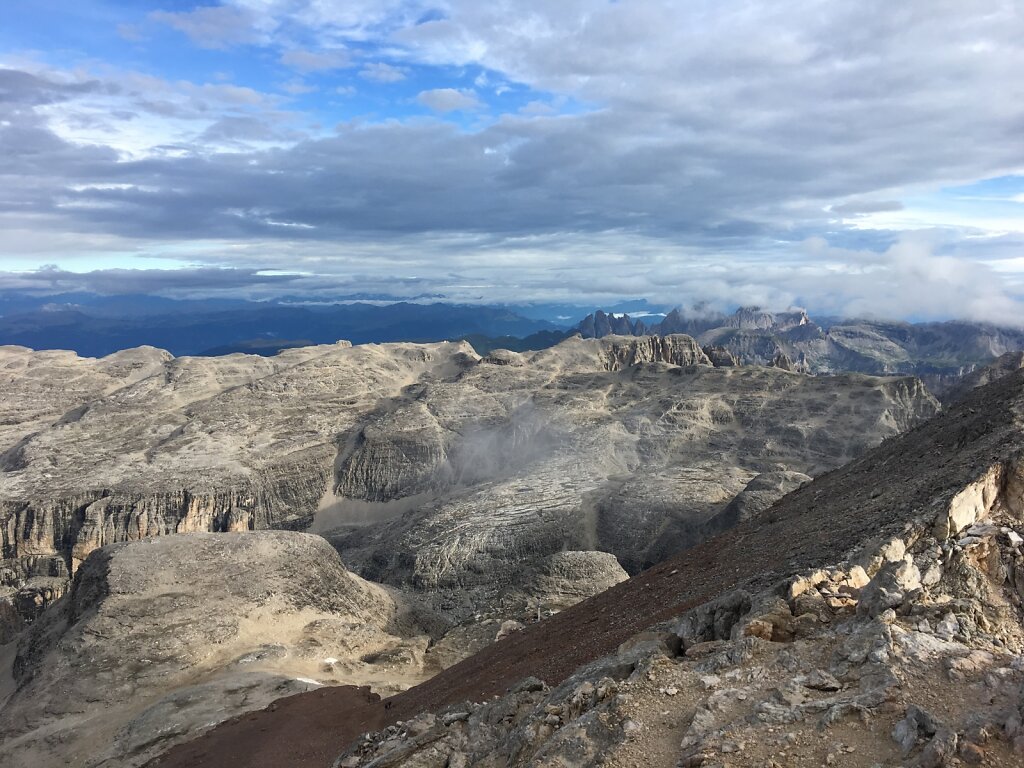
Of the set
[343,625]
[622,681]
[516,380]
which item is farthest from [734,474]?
[622,681]

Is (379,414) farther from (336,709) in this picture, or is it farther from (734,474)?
(336,709)

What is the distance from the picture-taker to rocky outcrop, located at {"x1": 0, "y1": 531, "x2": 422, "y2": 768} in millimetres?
41781

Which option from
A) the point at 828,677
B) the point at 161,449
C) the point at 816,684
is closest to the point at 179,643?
the point at 816,684

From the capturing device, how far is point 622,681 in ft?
54.2

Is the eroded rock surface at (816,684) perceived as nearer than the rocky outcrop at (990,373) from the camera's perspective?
Yes

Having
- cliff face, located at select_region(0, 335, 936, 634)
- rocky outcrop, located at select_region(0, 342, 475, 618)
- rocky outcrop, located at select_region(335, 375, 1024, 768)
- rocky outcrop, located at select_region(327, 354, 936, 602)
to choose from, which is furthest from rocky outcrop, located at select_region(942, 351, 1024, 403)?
rocky outcrop, located at select_region(335, 375, 1024, 768)

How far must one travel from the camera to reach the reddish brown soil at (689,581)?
26.8 m

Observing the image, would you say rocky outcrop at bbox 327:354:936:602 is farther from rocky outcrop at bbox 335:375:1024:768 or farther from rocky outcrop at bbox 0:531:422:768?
rocky outcrop at bbox 335:375:1024:768

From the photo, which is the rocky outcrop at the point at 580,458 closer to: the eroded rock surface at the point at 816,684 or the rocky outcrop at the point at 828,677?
the rocky outcrop at the point at 828,677

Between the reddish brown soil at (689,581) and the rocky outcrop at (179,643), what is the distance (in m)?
7.09

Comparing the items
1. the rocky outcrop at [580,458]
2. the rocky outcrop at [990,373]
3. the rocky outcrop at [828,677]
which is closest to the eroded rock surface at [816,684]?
the rocky outcrop at [828,677]

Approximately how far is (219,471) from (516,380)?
70791 millimetres

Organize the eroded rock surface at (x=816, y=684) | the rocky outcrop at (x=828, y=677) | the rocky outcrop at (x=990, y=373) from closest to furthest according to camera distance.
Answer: the eroded rock surface at (x=816, y=684)
the rocky outcrop at (x=828, y=677)
the rocky outcrop at (x=990, y=373)

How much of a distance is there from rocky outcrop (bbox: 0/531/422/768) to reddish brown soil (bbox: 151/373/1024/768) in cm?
709
